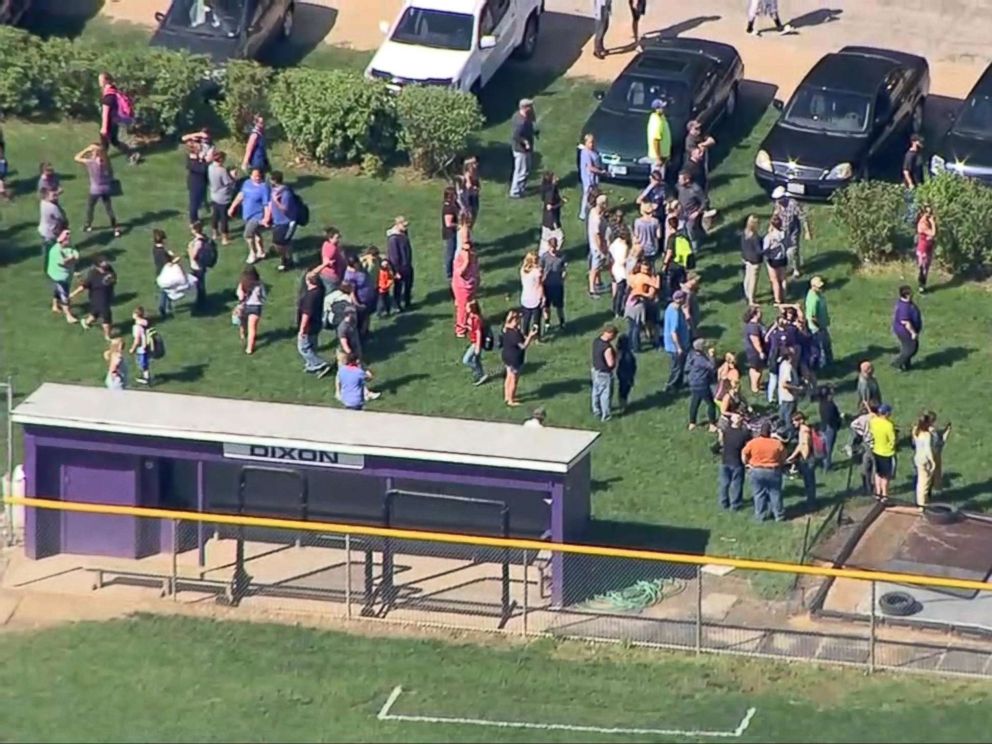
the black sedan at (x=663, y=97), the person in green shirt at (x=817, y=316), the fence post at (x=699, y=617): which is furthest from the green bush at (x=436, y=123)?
the fence post at (x=699, y=617)

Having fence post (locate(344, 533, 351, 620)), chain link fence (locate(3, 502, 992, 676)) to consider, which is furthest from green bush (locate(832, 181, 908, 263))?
fence post (locate(344, 533, 351, 620))

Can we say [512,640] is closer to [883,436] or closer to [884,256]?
[883,436]

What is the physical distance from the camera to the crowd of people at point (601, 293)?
34188 mm

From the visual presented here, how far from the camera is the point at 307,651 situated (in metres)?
30.4

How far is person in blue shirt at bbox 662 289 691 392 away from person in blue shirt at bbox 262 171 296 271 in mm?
5777

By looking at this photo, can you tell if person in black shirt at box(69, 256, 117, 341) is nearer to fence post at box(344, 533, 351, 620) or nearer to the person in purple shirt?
fence post at box(344, 533, 351, 620)

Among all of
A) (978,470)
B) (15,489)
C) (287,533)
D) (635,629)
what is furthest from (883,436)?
(15,489)

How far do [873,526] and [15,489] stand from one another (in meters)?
Result: 9.47

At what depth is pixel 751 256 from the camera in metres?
37.8

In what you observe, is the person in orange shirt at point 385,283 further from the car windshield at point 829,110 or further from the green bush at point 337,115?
the car windshield at point 829,110

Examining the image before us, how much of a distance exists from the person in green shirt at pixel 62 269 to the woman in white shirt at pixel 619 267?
22.6 ft

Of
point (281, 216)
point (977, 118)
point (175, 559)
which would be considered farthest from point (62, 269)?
point (977, 118)

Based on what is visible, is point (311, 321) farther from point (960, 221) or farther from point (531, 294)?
point (960, 221)

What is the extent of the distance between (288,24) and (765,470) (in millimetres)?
16061
